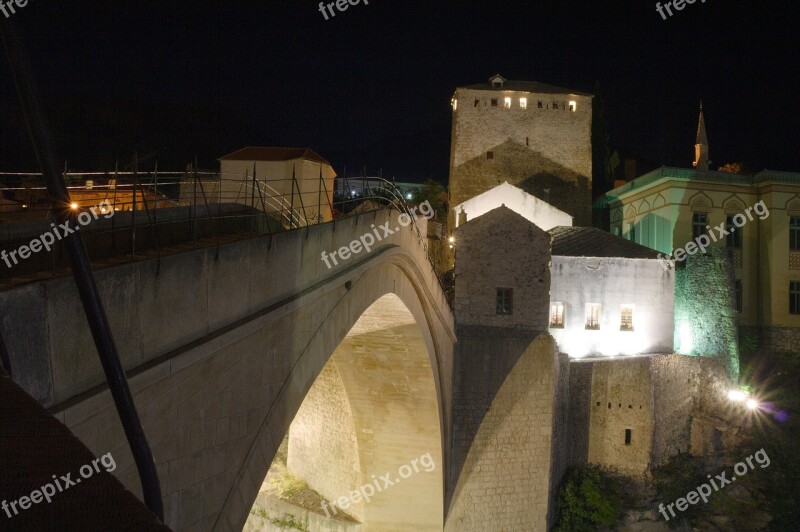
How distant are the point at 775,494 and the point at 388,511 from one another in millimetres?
15035

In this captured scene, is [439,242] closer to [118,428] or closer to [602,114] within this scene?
[602,114]

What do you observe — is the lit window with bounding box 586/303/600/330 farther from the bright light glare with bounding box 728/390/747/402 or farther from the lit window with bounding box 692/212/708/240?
the lit window with bounding box 692/212/708/240

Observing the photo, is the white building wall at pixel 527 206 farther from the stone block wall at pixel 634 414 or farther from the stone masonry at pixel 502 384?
the stone masonry at pixel 502 384

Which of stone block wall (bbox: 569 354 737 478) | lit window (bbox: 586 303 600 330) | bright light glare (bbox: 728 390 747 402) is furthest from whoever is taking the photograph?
bright light glare (bbox: 728 390 747 402)

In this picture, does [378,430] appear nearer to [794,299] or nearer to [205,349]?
[205,349]

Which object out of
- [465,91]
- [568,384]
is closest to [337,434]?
[568,384]

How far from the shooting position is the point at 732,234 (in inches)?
1160

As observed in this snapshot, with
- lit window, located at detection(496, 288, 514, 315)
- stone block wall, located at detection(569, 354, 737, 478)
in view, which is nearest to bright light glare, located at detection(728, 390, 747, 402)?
stone block wall, located at detection(569, 354, 737, 478)

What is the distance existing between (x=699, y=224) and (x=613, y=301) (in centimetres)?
800

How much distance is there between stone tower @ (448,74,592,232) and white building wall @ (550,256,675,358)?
12050mm

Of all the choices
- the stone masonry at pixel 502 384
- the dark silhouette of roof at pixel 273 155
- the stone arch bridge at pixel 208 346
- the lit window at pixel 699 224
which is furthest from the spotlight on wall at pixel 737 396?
the dark silhouette of roof at pixel 273 155

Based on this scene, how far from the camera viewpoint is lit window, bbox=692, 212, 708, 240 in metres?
29.1

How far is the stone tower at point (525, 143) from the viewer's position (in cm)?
3634

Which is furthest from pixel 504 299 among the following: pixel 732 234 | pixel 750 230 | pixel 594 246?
pixel 750 230
